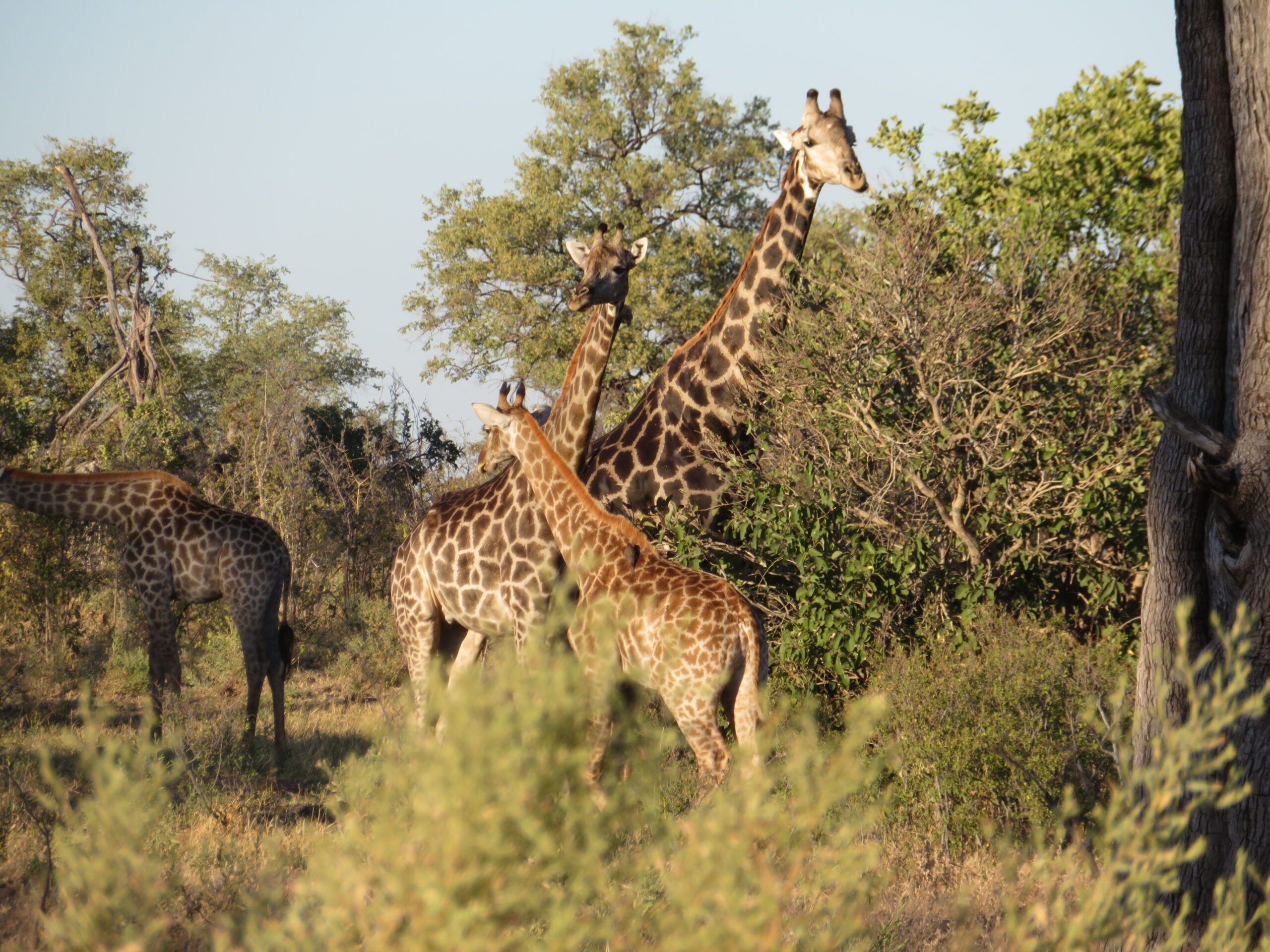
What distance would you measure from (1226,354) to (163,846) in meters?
5.54

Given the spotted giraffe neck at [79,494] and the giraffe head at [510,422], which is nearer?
the giraffe head at [510,422]

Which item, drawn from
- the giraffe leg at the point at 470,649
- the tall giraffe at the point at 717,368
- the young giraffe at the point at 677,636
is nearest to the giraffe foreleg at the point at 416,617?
the giraffe leg at the point at 470,649

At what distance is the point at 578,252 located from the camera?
805 cm

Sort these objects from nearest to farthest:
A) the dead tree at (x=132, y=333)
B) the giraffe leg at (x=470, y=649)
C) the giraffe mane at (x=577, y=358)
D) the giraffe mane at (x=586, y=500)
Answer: the giraffe mane at (x=586, y=500), the giraffe mane at (x=577, y=358), the giraffe leg at (x=470, y=649), the dead tree at (x=132, y=333)

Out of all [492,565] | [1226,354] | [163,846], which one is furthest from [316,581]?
[1226,354]

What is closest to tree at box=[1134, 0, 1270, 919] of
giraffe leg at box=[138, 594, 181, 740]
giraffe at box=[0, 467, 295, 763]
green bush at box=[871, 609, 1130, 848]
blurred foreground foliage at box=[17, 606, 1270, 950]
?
green bush at box=[871, 609, 1130, 848]

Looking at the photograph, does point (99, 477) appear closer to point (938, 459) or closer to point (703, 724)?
point (703, 724)

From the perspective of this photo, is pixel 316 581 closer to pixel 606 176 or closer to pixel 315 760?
pixel 315 760

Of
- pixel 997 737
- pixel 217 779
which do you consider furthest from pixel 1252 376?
pixel 217 779

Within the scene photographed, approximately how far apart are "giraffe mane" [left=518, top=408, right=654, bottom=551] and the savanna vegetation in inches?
40.5

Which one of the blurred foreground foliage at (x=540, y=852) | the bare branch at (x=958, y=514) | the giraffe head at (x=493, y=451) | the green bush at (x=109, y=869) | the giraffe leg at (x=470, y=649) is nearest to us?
the blurred foreground foliage at (x=540, y=852)

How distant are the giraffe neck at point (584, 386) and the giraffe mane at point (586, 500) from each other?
651mm

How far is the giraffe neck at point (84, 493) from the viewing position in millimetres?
9156

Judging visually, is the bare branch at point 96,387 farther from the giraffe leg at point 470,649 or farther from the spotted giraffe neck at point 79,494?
the giraffe leg at point 470,649
